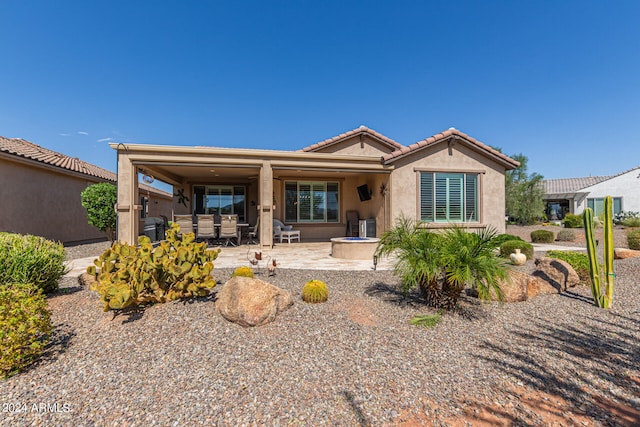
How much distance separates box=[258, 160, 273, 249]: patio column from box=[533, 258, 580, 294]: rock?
325 inches

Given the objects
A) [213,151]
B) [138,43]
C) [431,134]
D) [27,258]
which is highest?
[138,43]

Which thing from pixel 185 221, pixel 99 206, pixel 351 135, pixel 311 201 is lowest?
pixel 185 221

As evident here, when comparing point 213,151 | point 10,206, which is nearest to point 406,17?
point 213,151

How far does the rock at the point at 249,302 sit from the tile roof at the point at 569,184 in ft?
120

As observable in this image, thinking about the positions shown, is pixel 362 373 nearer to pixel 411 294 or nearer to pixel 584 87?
pixel 411 294

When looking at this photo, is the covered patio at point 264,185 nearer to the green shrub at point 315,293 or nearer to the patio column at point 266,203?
the patio column at point 266,203

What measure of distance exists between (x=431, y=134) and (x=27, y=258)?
12609 mm

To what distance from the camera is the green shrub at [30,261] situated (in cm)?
427

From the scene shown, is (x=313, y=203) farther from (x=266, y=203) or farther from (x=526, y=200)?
(x=526, y=200)

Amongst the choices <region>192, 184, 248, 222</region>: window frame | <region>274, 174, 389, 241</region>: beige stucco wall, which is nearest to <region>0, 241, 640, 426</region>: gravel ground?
<region>274, 174, 389, 241</region>: beige stucco wall

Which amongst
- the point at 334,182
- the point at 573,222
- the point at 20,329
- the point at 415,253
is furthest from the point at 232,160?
the point at 573,222

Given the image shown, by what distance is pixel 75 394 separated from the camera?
240 cm

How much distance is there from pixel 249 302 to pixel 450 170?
10774 millimetres

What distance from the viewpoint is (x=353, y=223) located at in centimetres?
1425
